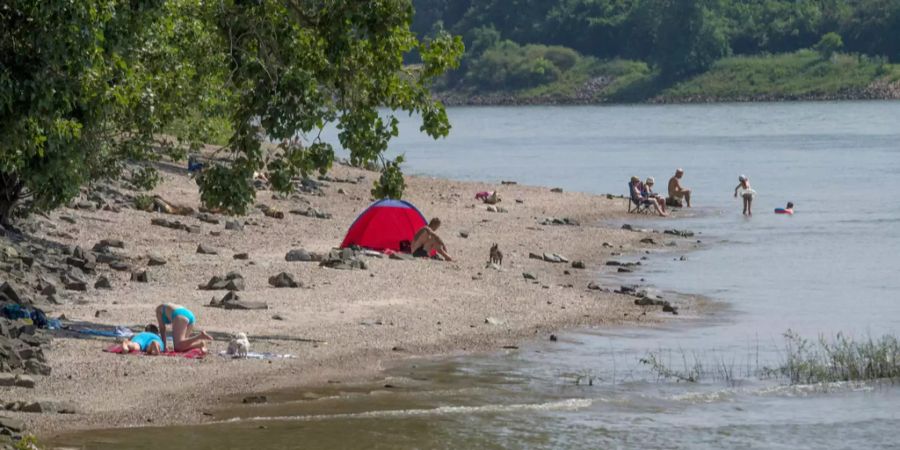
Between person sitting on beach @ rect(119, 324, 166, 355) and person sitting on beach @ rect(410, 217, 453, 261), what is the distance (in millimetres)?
10098

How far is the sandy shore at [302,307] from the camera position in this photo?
16297mm

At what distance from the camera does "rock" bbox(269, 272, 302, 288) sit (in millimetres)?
23219

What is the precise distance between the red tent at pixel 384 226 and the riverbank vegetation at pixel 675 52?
109990 millimetres

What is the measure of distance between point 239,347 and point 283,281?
5.27 metres

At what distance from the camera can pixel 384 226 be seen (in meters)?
28.2

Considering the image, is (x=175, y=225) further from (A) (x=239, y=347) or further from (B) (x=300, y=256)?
(A) (x=239, y=347)

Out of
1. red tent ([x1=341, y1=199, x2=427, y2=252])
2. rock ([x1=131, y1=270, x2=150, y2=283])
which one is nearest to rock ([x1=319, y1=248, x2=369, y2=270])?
red tent ([x1=341, y1=199, x2=427, y2=252])

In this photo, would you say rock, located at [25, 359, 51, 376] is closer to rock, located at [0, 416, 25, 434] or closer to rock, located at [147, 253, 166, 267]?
rock, located at [0, 416, 25, 434]

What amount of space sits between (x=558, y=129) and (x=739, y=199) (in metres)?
61.0

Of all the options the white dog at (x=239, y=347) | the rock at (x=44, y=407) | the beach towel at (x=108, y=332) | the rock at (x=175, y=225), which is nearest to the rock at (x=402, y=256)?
the rock at (x=175, y=225)

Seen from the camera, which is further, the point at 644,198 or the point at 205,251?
the point at 644,198

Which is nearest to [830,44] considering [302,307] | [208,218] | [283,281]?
[208,218]

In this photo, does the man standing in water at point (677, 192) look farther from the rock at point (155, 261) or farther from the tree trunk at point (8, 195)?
the tree trunk at point (8, 195)

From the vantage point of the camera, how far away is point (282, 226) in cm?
3234
